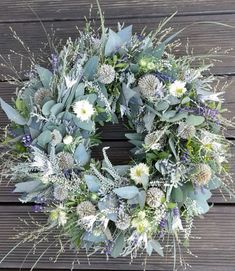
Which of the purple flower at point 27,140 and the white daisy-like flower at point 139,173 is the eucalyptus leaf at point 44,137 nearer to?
the purple flower at point 27,140

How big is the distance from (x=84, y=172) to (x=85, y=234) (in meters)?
0.13

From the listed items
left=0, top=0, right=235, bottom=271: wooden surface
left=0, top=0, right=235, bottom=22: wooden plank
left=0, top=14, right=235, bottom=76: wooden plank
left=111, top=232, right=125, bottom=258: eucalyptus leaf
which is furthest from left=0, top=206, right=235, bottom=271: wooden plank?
left=0, top=0, right=235, bottom=22: wooden plank

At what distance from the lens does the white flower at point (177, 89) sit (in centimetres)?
114

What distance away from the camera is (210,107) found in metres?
1.19

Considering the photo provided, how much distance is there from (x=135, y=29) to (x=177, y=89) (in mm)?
289

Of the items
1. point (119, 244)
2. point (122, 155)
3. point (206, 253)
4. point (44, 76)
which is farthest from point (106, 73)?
point (206, 253)

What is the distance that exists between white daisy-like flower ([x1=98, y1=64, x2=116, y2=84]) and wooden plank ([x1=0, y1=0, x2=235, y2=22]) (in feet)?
0.86

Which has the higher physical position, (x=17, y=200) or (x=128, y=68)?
(x=128, y=68)

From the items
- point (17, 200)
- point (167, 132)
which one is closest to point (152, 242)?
point (167, 132)

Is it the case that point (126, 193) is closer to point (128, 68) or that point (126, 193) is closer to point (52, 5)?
point (128, 68)

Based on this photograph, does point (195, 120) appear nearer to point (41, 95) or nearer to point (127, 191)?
point (127, 191)

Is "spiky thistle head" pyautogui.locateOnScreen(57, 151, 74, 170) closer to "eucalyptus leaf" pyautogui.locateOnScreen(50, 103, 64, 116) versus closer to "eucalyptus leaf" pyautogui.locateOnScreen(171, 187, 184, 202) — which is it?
"eucalyptus leaf" pyautogui.locateOnScreen(50, 103, 64, 116)

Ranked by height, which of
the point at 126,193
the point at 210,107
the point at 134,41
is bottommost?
the point at 126,193

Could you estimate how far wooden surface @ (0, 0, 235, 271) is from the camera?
1.32 meters
